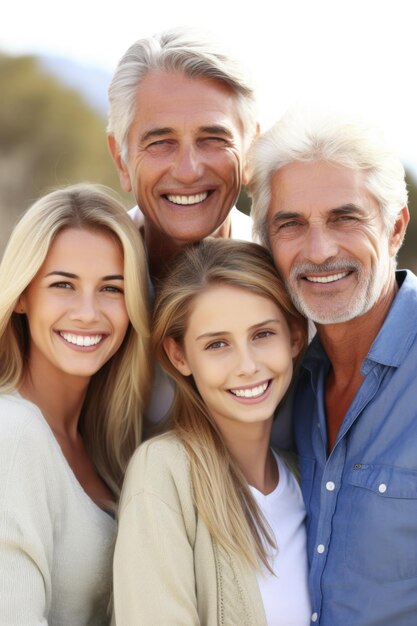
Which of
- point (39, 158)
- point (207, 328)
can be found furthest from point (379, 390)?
point (39, 158)

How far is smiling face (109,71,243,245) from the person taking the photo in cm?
364

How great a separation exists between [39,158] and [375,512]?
16.4 metres

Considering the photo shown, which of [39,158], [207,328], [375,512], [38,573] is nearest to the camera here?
[38,573]

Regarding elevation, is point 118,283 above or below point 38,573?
above

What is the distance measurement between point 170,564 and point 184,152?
5.27ft

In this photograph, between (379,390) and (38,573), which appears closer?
(38,573)

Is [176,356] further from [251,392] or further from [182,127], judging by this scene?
[182,127]

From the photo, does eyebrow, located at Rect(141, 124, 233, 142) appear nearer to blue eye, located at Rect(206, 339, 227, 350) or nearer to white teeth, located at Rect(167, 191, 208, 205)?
white teeth, located at Rect(167, 191, 208, 205)

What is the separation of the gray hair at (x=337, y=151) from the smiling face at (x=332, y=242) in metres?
0.03

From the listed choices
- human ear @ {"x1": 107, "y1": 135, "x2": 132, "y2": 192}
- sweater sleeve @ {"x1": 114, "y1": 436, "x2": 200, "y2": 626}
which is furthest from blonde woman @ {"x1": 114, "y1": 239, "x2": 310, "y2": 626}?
human ear @ {"x1": 107, "y1": 135, "x2": 132, "y2": 192}

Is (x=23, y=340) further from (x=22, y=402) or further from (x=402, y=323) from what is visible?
(x=402, y=323)

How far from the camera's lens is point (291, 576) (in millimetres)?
3045

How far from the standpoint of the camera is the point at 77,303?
3162mm

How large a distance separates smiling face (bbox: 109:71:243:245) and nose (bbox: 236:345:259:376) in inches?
30.6
